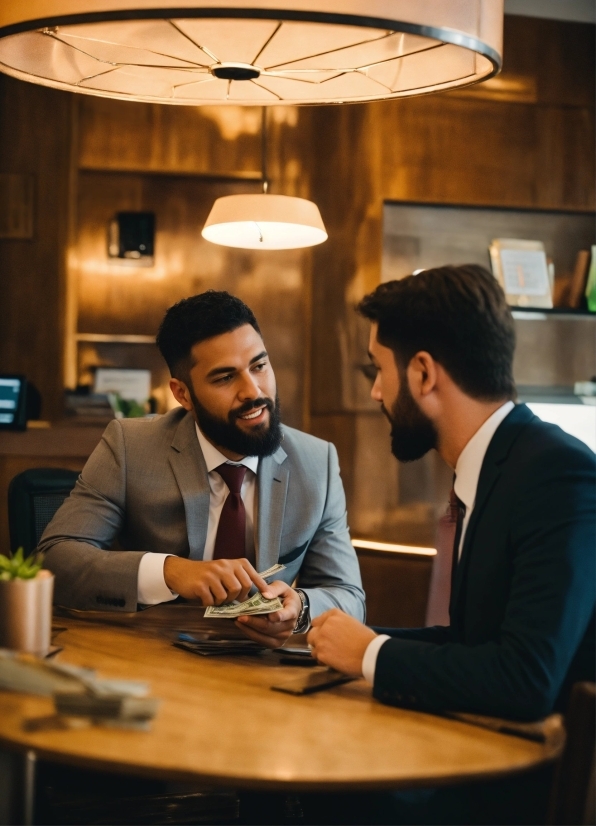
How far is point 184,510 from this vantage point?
228 centimetres

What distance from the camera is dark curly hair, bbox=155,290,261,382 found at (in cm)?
240

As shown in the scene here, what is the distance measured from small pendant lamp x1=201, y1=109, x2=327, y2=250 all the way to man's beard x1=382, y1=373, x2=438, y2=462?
1799 mm

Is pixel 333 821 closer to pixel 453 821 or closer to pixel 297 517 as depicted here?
pixel 453 821

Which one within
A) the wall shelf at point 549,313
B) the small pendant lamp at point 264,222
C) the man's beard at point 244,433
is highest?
the small pendant lamp at point 264,222

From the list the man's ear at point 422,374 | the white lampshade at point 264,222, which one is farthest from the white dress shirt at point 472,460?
the white lampshade at point 264,222

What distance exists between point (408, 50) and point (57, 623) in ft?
4.45

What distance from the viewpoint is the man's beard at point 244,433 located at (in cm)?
234

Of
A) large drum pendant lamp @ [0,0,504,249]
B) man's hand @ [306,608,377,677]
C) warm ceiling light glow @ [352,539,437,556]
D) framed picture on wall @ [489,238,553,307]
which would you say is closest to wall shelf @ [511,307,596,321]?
framed picture on wall @ [489,238,553,307]

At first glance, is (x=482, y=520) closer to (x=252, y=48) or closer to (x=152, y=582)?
(x=152, y=582)

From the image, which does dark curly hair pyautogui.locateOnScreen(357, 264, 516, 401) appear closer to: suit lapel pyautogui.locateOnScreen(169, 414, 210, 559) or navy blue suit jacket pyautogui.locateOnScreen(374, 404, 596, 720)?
navy blue suit jacket pyautogui.locateOnScreen(374, 404, 596, 720)

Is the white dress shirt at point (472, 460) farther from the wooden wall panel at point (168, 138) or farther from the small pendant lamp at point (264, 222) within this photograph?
the wooden wall panel at point (168, 138)

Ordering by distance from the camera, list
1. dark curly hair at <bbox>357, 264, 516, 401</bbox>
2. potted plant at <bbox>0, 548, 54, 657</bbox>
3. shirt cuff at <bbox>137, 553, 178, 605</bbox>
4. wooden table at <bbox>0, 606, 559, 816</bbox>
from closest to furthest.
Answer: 1. wooden table at <bbox>0, 606, 559, 816</bbox>
2. potted plant at <bbox>0, 548, 54, 657</bbox>
3. dark curly hair at <bbox>357, 264, 516, 401</bbox>
4. shirt cuff at <bbox>137, 553, 178, 605</bbox>

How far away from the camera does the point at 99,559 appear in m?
2.11

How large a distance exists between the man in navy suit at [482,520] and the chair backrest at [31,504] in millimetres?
1118
